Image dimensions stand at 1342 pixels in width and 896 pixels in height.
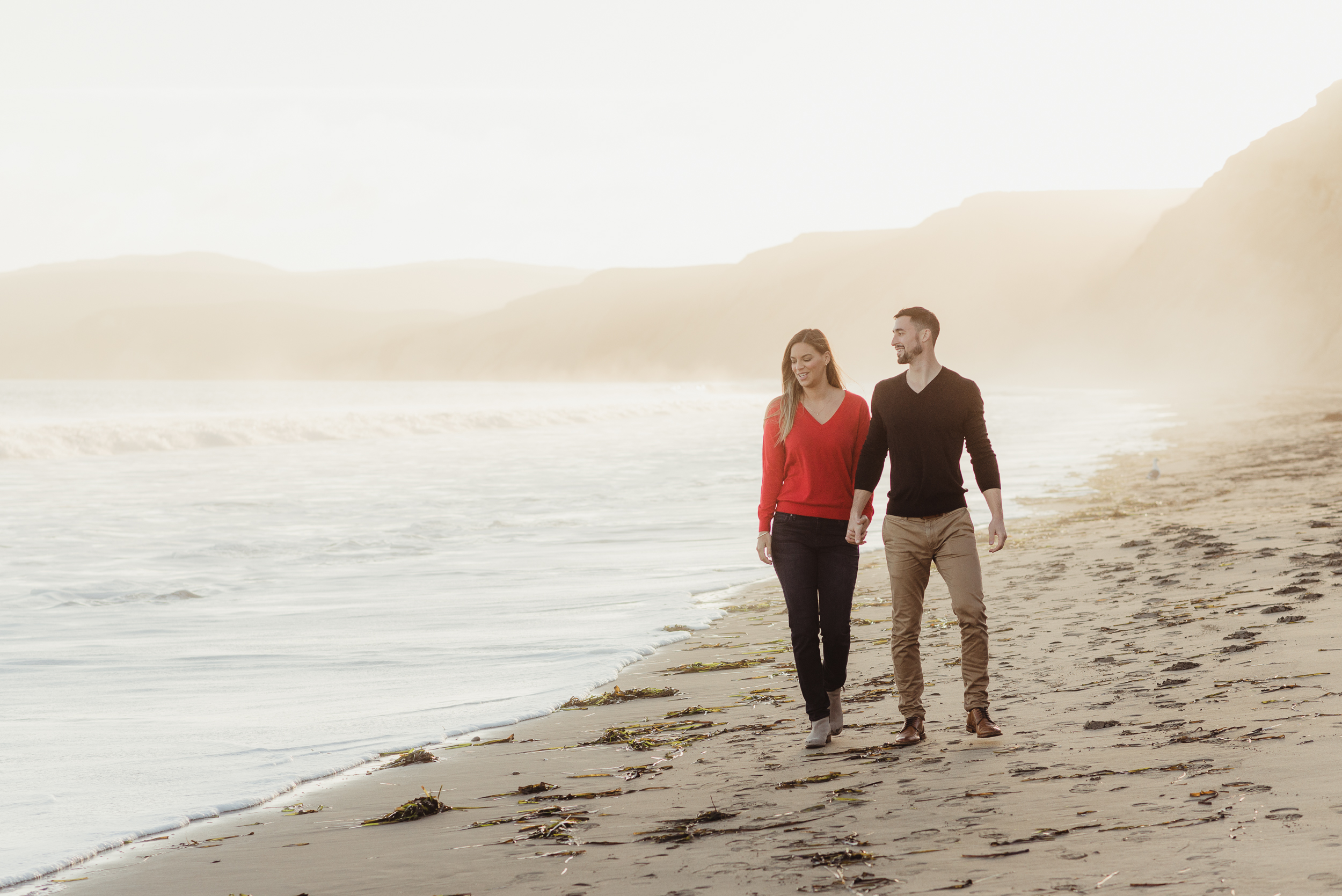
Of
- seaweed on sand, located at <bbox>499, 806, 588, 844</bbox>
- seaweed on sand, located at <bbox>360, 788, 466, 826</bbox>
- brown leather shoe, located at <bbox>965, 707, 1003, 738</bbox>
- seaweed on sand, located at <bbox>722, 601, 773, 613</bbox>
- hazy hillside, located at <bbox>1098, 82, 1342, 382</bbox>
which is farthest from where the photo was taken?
hazy hillside, located at <bbox>1098, 82, 1342, 382</bbox>

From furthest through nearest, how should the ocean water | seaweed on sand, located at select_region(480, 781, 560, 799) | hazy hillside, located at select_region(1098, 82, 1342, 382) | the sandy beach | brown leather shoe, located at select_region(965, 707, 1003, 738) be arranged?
hazy hillside, located at select_region(1098, 82, 1342, 382), the ocean water, brown leather shoe, located at select_region(965, 707, 1003, 738), seaweed on sand, located at select_region(480, 781, 560, 799), the sandy beach

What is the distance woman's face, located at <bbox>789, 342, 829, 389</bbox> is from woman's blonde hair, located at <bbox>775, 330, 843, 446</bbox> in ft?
0.04

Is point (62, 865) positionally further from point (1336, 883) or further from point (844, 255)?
point (844, 255)

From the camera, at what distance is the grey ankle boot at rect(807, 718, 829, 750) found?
5.03 metres

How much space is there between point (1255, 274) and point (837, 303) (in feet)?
210

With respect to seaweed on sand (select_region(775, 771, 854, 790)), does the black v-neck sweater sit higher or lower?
higher

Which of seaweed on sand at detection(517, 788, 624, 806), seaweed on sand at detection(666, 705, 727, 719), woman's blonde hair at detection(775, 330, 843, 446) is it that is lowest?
seaweed on sand at detection(666, 705, 727, 719)

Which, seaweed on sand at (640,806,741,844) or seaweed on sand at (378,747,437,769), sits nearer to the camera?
seaweed on sand at (640,806,741,844)

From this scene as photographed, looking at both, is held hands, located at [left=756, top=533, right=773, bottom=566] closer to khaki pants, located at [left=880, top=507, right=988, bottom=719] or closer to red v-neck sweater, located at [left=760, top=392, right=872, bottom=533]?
red v-neck sweater, located at [left=760, top=392, right=872, bottom=533]

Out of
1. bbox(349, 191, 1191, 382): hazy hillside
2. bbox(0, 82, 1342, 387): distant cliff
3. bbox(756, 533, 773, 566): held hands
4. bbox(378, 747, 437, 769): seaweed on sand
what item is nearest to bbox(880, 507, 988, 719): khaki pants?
bbox(756, 533, 773, 566): held hands

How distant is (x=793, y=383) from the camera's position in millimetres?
5191

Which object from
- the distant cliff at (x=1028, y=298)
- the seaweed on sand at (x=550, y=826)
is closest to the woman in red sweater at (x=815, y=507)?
the seaweed on sand at (x=550, y=826)

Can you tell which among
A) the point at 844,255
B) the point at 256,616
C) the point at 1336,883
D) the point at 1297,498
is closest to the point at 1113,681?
the point at 1336,883

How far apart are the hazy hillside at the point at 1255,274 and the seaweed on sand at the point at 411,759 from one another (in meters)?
74.1
